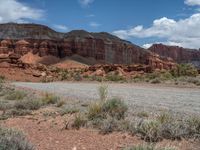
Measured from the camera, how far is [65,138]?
30.6 ft

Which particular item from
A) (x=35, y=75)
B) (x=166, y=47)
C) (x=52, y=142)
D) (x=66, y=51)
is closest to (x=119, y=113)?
(x=52, y=142)

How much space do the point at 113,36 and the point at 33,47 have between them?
158 feet

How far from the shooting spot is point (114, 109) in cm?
1159

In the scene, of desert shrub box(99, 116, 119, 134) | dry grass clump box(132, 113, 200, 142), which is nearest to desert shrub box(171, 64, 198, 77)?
desert shrub box(99, 116, 119, 134)

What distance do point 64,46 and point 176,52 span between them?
2860 inches

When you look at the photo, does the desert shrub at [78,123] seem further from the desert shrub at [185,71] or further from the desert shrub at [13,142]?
the desert shrub at [185,71]

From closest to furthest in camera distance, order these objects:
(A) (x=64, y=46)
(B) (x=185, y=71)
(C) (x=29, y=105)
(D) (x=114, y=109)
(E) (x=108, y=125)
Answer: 1. (E) (x=108, y=125)
2. (D) (x=114, y=109)
3. (C) (x=29, y=105)
4. (B) (x=185, y=71)
5. (A) (x=64, y=46)

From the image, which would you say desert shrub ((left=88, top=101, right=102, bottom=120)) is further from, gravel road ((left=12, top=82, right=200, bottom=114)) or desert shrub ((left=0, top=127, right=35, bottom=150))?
desert shrub ((left=0, top=127, right=35, bottom=150))

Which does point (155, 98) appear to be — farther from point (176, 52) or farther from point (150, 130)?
point (176, 52)

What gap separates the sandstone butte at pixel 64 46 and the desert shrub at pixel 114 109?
370ft

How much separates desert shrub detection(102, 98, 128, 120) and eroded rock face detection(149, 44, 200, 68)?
175m

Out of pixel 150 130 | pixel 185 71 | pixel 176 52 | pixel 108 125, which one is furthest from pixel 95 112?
pixel 176 52

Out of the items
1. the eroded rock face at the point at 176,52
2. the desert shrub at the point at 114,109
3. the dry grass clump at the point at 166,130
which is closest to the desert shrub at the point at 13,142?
the dry grass clump at the point at 166,130

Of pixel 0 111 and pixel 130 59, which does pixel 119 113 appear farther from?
pixel 130 59
